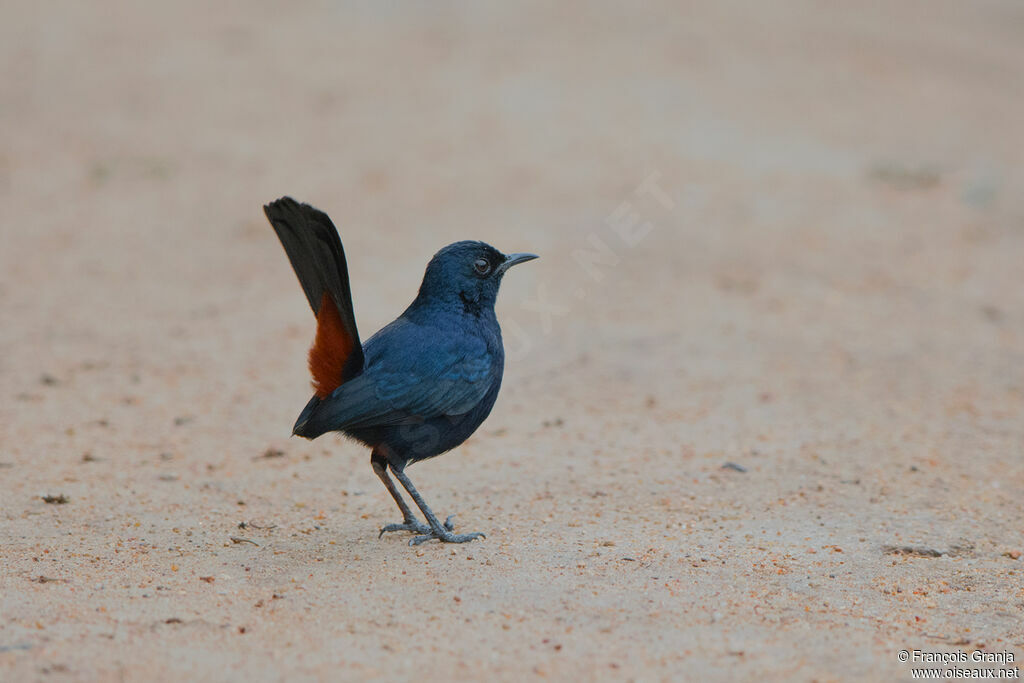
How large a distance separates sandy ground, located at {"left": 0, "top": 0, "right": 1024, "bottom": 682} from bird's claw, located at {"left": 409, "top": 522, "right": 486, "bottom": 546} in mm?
75

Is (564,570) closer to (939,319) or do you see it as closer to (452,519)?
(452,519)

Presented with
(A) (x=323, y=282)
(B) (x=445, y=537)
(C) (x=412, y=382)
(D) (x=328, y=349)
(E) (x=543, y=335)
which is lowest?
(B) (x=445, y=537)

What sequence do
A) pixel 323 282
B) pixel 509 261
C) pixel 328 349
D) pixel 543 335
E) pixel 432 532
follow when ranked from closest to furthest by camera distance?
pixel 323 282
pixel 328 349
pixel 432 532
pixel 509 261
pixel 543 335

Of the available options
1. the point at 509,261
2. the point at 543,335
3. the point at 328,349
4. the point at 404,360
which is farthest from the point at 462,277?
the point at 543,335

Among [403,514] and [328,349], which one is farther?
[403,514]

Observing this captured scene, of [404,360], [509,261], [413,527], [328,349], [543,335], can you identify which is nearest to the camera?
[328,349]

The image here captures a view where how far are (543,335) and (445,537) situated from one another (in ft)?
12.8

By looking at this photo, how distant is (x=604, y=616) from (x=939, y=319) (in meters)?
6.11

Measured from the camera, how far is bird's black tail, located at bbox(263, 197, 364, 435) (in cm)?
460

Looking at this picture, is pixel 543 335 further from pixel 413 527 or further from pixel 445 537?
pixel 445 537

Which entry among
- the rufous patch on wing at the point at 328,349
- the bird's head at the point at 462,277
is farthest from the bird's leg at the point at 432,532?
the bird's head at the point at 462,277

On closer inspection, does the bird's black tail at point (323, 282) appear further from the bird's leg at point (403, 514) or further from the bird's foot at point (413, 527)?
the bird's foot at point (413, 527)

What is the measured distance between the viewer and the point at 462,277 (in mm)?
5238

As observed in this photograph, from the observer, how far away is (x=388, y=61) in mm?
14195
